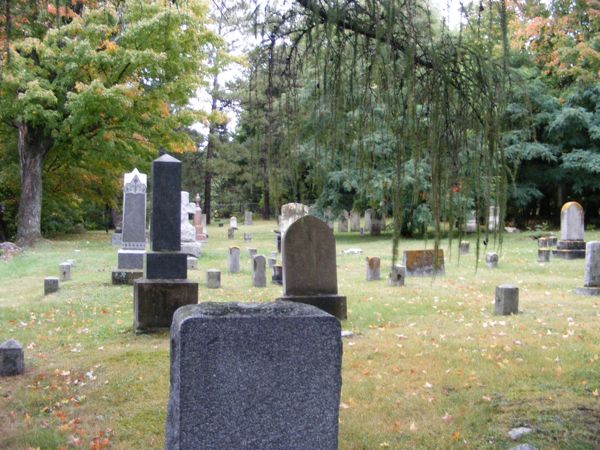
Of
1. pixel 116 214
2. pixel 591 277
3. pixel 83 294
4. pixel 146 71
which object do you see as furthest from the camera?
pixel 116 214

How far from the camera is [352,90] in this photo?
3346 millimetres

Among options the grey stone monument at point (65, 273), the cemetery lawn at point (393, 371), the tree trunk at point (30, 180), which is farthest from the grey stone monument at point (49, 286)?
the tree trunk at point (30, 180)

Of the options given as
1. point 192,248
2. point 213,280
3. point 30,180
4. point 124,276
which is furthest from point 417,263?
point 30,180

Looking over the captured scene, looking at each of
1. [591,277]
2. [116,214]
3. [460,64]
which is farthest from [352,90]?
[116,214]

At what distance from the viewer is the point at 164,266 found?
341 inches

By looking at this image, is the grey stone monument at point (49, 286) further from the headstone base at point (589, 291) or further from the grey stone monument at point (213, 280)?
the headstone base at point (589, 291)

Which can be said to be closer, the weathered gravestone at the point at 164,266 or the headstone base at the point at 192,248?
the weathered gravestone at the point at 164,266

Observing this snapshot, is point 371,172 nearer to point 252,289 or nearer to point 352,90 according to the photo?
point 352,90

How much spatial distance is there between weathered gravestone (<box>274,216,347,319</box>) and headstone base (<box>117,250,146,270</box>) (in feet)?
20.5

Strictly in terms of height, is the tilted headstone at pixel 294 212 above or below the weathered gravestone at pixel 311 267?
above

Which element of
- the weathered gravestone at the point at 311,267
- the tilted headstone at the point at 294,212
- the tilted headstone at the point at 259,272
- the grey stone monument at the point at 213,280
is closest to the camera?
the tilted headstone at the point at 294,212

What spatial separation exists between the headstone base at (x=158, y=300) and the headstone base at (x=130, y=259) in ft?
17.5

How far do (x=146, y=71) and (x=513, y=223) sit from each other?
19869 millimetres

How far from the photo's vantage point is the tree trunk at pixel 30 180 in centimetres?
2198
